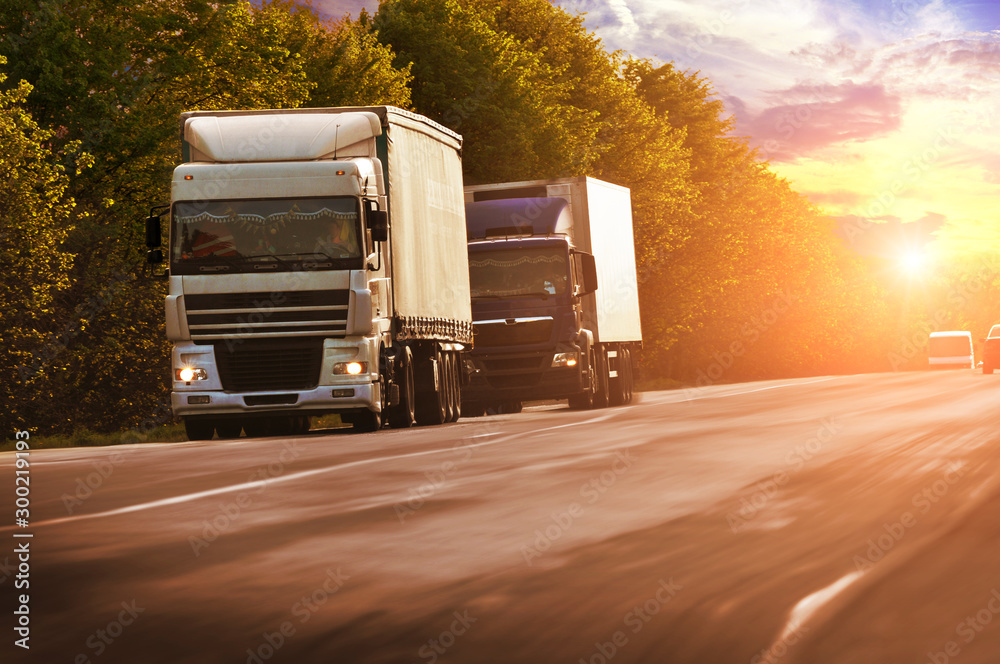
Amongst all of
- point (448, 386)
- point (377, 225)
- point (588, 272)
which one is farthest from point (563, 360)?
point (377, 225)

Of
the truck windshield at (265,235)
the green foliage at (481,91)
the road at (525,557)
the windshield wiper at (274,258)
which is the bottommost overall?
the road at (525,557)

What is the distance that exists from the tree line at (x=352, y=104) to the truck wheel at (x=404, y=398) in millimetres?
7681

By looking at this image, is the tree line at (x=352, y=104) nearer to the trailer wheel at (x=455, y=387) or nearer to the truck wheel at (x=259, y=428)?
the truck wheel at (x=259, y=428)

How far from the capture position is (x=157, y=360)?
29641mm

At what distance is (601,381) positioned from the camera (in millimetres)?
28406

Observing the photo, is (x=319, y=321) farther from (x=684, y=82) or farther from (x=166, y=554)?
(x=684, y=82)

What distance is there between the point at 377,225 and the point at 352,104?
2282 centimetres

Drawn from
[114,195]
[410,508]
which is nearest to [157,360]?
[114,195]

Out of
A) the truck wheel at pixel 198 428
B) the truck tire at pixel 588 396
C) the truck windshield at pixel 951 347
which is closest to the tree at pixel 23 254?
the truck wheel at pixel 198 428

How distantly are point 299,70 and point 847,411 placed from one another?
72.2ft

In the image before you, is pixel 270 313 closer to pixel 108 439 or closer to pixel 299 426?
pixel 299 426

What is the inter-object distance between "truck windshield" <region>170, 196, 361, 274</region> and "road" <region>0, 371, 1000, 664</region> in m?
5.17

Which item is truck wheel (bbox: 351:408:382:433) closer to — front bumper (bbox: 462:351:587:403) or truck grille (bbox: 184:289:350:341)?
truck grille (bbox: 184:289:350:341)

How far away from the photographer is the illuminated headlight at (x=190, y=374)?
19.2m
